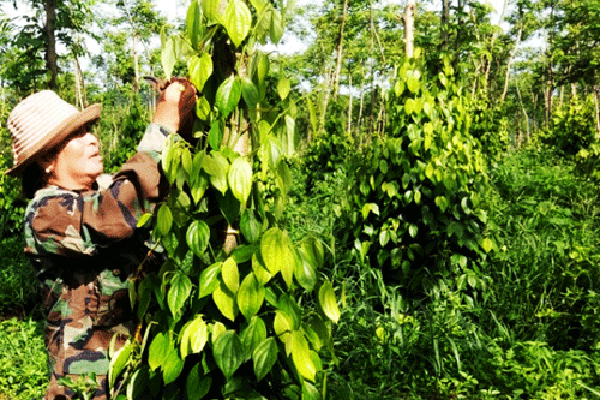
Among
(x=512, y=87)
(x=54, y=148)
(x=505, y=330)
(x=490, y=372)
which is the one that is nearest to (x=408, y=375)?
(x=490, y=372)

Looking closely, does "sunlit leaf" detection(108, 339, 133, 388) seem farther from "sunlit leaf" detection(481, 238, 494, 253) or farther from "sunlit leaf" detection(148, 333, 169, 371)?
"sunlit leaf" detection(481, 238, 494, 253)

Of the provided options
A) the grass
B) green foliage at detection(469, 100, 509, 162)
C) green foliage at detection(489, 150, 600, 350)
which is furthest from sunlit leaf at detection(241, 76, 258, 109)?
green foliage at detection(469, 100, 509, 162)

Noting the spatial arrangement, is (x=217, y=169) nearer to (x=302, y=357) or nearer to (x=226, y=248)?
(x=226, y=248)

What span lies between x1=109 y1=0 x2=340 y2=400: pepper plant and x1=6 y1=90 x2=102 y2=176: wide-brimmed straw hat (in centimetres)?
34

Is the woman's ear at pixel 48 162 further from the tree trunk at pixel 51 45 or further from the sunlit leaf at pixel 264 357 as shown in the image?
the tree trunk at pixel 51 45

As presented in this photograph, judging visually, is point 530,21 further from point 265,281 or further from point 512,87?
point 265,281

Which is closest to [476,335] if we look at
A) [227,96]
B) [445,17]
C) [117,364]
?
[117,364]

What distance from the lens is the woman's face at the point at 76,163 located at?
1.54 meters

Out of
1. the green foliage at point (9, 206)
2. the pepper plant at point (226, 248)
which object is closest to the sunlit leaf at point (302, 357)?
the pepper plant at point (226, 248)

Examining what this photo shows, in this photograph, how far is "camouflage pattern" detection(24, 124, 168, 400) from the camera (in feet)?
4.52

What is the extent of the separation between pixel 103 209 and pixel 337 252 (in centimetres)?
327

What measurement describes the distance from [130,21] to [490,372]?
31.0 m

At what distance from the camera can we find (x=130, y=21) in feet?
99.9

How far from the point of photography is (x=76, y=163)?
156 cm
